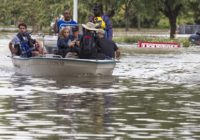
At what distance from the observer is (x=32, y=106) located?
15422 mm

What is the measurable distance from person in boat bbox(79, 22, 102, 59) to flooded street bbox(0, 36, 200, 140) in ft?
3.20

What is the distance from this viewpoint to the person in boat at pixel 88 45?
23.2m

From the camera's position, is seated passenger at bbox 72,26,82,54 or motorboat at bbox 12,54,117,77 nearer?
motorboat at bbox 12,54,117,77

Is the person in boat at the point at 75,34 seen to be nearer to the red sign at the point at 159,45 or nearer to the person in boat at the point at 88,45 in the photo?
the person in boat at the point at 88,45

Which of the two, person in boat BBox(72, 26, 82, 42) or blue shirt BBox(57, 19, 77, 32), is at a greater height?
blue shirt BBox(57, 19, 77, 32)

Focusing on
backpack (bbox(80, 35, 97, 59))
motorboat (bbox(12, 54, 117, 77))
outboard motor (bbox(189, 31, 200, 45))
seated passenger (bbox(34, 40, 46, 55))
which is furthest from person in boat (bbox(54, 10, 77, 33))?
outboard motor (bbox(189, 31, 200, 45))

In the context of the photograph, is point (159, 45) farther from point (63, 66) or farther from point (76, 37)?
point (63, 66)

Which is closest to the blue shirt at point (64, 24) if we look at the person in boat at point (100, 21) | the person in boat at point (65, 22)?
the person in boat at point (65, 22)

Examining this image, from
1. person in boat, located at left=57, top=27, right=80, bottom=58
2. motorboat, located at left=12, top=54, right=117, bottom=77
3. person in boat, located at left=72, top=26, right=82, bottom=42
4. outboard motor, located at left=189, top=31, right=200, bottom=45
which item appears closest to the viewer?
motorboat, located at left=12, top=54, right=117, bottom=77

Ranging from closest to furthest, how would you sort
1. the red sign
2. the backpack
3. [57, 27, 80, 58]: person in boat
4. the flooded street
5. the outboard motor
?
the flooded street, the backpack, [57, 27, 80, 58]: person in boat, the red sign, the outboard motor

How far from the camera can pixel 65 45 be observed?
77.8ft

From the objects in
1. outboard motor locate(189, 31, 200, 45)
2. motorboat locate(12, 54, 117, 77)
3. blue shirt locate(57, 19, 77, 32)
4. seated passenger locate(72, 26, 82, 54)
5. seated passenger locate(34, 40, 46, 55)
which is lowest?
outboard motor locate(189, 31, 200, 45)

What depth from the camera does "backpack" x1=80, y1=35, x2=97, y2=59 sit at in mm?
23156

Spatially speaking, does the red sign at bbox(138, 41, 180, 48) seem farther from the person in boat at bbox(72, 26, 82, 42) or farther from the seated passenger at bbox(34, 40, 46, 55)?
the person in boat at bbox(72, 26, 82, 42)
